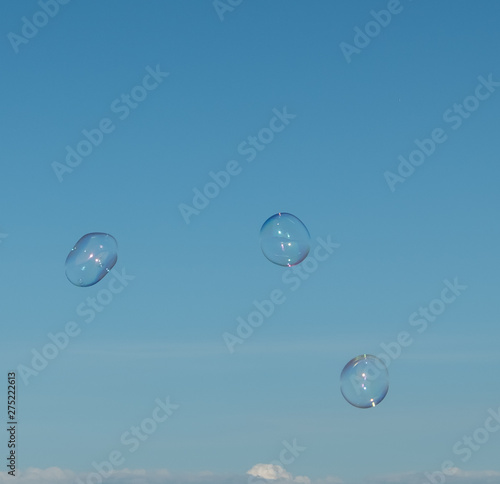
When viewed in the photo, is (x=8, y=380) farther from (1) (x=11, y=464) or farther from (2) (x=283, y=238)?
(2) (x=283, y=238)

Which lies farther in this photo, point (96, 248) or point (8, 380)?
point (8, 380)

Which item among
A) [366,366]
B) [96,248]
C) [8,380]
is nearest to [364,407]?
[366,366]

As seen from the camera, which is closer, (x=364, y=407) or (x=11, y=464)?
(x=364, y=407)

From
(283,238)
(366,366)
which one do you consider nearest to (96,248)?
(283,238)

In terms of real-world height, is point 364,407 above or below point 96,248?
below

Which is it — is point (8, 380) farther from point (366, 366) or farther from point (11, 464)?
point (366, 366)

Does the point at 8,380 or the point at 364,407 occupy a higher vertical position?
the point at 8,380

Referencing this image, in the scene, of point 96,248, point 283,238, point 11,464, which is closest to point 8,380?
point 11,464

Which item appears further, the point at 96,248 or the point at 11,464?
the point at 11,464
